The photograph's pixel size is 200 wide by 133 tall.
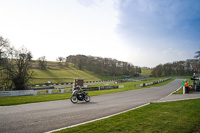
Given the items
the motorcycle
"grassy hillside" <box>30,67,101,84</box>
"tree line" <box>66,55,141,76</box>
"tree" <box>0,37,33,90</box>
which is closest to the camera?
the motorcycle

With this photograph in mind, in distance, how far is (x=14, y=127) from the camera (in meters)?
6.58

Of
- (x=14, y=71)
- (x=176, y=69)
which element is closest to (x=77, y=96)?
(x=14, y=71)

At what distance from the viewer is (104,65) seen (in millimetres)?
104250

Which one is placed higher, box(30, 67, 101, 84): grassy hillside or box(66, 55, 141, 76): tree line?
box(66, 55, 141, 76): tree line

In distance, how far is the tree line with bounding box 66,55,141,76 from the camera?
331 ft

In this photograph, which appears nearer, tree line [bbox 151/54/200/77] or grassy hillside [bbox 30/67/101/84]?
grassy hillside [bbox 30/67/101/84]

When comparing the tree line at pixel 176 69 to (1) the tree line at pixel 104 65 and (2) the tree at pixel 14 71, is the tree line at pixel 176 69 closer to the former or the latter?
(1) the tree line at pixel 104 65

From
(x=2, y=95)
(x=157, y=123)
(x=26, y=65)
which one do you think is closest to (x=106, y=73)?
(x=26, y=65)

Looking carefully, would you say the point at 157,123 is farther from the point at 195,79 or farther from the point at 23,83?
the point at 23,83

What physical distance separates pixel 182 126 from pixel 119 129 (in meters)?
3.25

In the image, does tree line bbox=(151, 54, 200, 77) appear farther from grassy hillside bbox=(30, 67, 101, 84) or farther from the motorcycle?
the motorcycle

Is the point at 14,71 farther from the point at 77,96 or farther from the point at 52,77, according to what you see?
the point at 52,77

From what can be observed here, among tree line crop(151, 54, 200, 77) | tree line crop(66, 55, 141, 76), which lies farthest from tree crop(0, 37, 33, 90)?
tree line crop(151, 54, 200, 77)

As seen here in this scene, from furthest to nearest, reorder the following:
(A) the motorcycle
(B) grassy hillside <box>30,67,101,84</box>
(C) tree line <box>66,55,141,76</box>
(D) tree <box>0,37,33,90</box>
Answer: (C) tree line <box>66,55,141,76</box> < (B) grassy hillside <box>30,67,101,84</box> < (D) tree <box>0,37,33,90</box> < (A) the motorcycle
